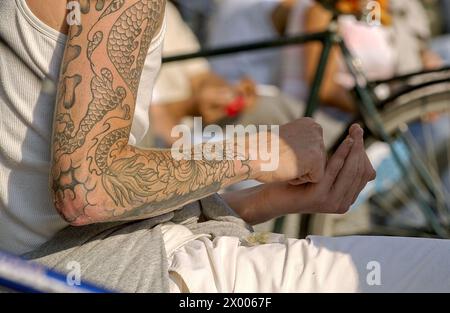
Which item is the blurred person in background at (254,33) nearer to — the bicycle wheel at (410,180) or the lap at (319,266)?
the bicycle wheel at (410,180)

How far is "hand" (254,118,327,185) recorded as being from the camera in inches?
68.6

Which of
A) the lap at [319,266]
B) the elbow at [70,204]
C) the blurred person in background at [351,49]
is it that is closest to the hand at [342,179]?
the lap at [319,266]

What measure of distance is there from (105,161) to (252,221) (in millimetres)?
568

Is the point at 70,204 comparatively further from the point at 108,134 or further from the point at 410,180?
the point at 410,180

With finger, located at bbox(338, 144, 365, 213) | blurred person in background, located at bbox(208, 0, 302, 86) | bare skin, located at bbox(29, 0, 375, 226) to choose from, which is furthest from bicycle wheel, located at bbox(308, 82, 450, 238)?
bare skin, located at bbox(29, 0, 375, 226)

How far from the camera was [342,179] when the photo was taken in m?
1.86

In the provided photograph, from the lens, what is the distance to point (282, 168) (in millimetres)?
1741

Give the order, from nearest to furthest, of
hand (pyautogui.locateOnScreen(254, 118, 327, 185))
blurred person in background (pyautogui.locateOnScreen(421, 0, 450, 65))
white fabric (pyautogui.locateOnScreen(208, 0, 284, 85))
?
hand (pyautogui.locateOnScreen(254, 118, 327, 185))
white fabric (pyautogui.locateOnScreen(208, 0, 284, 85))
blurred person in background (pyautogui.locateOnScreen(421, 0, 450, 65))

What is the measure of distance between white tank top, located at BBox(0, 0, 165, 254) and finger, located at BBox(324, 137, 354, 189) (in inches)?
16.3

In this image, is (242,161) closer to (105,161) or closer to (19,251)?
(105,161)

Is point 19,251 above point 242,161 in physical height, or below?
below

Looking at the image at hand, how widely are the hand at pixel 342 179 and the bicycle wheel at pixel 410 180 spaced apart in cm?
114

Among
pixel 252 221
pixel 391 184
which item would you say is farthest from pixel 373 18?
pixel 252 221

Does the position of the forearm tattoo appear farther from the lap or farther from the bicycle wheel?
the bicycle wheel
